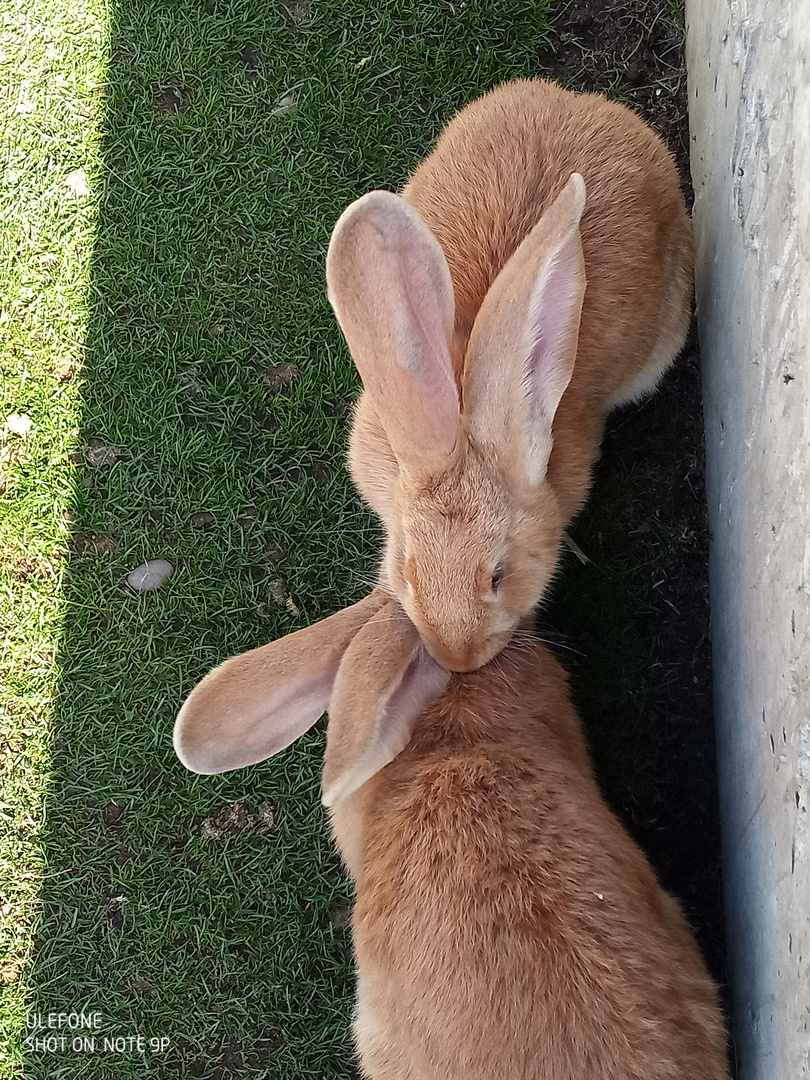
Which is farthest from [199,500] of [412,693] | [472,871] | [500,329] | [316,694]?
[472,871]

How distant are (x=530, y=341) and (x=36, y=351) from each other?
2.18 m

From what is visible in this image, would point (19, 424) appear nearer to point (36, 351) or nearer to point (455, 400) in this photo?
point (36, 351)

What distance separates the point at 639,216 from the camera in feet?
7.52

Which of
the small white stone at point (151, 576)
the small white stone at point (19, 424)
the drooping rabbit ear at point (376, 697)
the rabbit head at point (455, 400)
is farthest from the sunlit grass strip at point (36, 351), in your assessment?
the rabbit head at point (455, 400)

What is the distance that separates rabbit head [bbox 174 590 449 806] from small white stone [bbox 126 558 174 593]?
3.46 feet

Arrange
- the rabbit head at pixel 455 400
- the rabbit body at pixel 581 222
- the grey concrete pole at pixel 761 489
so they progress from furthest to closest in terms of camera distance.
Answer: the rabbit body at pixel 581 222, the rabbit head at pixel 455 400, the grey concrete pole at pixel 761 489

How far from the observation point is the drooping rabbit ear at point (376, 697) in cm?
183

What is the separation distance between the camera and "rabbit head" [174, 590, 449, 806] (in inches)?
75.6

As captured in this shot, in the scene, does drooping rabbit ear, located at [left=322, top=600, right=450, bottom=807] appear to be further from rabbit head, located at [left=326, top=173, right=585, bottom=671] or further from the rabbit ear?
the rabbit ear

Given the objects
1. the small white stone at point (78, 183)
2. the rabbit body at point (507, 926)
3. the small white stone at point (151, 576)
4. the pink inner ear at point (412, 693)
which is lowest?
the small white stone at point (151, 576)

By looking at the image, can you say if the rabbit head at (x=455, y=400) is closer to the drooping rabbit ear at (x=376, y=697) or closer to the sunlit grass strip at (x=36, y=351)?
the drooping rabbit ear at (x=376, y=697)

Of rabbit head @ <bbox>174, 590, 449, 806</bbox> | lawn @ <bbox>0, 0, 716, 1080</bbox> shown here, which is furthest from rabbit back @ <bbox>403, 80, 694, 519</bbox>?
rabbit head @ <bbox>174, 590, 449, 806</bbox>

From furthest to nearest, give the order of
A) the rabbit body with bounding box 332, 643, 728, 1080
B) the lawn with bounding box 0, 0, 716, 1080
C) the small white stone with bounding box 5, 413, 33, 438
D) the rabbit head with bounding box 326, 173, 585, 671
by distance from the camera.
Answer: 1. the small white stone with bounding box 5, 413, 33, 438
2. the lawn with bounding box 0, 0, 716, 1080
3. the rabbit head with bounding box 326, 173, 585, 671
4. the rabbit body with bounding box 332, 643, 728, 1080

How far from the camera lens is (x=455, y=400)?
194 cm
